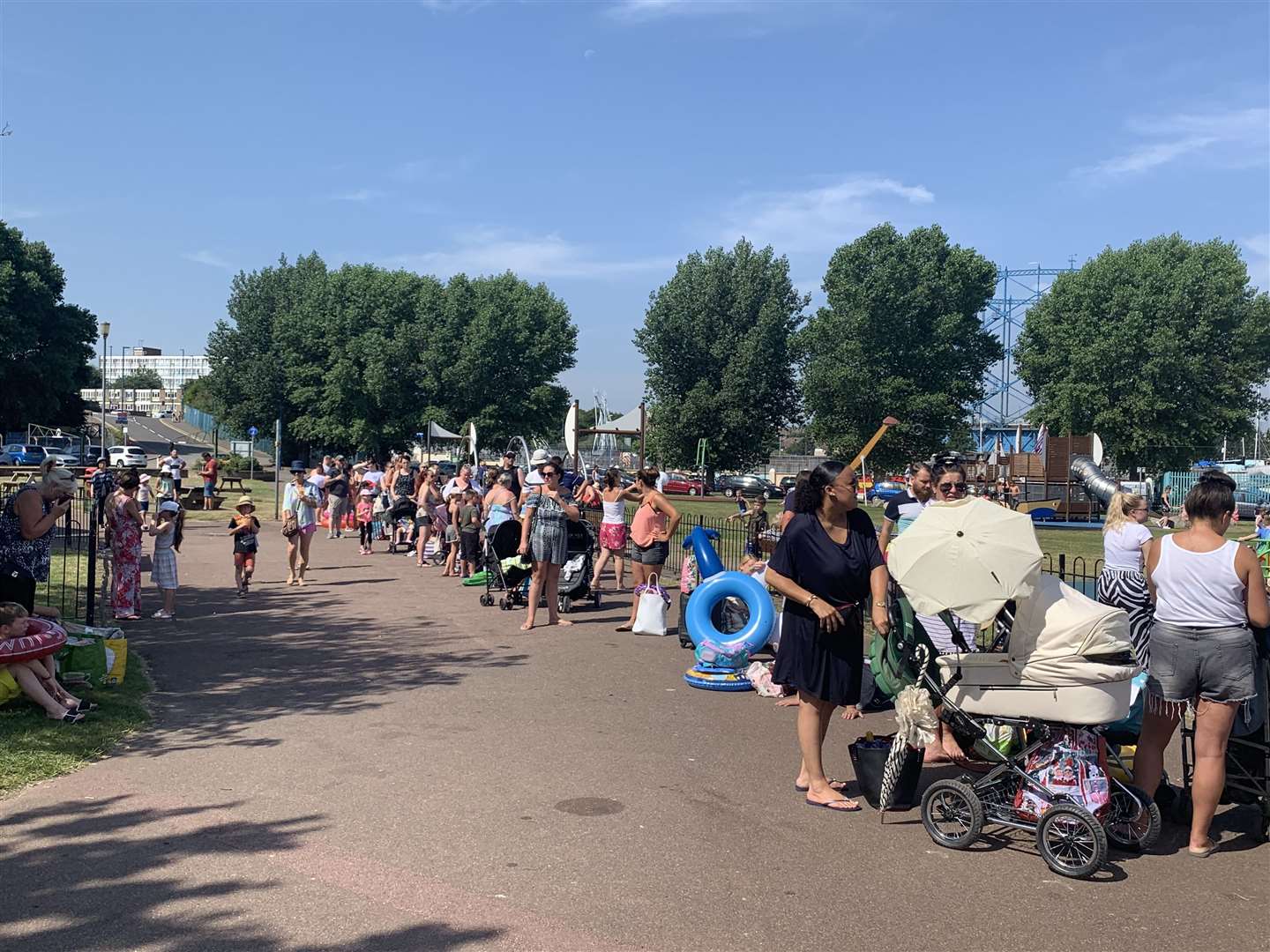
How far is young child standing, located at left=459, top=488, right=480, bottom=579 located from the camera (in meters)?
15.9

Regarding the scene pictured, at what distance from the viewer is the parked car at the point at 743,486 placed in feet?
182

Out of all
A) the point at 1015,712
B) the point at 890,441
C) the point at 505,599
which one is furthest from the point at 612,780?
the point at 890,441

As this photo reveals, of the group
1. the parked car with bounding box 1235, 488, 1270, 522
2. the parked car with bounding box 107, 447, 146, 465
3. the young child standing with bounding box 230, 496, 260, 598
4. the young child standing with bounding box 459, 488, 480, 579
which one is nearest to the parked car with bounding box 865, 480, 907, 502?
the parked car with bounding box 1235, 488, 1270, 522

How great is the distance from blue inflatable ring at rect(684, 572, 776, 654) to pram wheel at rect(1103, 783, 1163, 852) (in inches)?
163

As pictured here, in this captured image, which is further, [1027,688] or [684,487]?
[684,487]

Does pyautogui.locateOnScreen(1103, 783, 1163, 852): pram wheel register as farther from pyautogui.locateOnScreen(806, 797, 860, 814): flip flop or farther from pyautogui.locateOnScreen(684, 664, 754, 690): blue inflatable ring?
pyautogui.locateOnScreen(684, 664, 754, 690): blue inflatable ring

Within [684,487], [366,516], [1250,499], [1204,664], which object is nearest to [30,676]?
[1204,664]

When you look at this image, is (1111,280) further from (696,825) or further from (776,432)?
(696,825)

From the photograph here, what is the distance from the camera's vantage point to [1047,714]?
16.5ft

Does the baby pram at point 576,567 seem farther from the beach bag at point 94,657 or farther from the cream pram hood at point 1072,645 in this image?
Answer: the cream pram hood at point 1072,645

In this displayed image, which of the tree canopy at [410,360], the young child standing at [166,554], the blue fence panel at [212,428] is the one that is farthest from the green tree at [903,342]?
the young child standing at [166,554]

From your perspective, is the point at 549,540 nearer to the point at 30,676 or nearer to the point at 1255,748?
the point at 30,676

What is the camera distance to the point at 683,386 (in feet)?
194

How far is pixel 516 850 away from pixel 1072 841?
254cm
